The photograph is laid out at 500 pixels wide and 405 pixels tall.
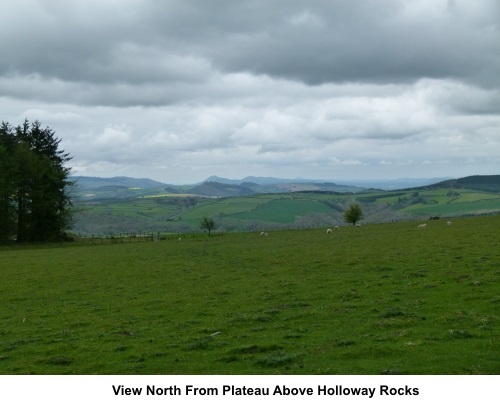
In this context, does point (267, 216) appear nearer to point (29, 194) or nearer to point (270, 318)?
point (29, 194)

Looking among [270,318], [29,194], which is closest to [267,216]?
[29,194]

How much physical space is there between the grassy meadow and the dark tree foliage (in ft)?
149

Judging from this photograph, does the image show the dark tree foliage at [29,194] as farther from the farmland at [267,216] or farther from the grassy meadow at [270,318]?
the farmland at [267,216]

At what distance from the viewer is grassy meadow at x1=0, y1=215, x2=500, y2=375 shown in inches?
515

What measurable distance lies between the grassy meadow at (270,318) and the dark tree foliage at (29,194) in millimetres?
45369

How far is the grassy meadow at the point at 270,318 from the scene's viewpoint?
42.9ft

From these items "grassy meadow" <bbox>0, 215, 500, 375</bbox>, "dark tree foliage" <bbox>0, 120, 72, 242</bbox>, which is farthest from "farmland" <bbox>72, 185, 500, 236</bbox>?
"grassy meadow" <bbox>0, 215, 500, 375</bbox>

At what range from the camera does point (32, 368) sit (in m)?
14.3

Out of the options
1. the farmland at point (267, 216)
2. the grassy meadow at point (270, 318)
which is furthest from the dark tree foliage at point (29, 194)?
the farmland at point (267, 216)

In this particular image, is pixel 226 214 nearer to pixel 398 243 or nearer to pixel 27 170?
pixel 27 170

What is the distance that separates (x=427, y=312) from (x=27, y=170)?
247 ft

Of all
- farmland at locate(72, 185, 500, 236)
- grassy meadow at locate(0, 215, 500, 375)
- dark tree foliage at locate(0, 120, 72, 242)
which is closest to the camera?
grassy meadow at locate(0, 215, 500, 375)

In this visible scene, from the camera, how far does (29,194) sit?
8044cm

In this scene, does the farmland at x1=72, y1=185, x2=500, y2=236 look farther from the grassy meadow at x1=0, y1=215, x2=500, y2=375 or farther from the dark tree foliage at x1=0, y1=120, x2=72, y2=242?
the grassy meadow at x1=0, y1=215, x2=500, y2=375
